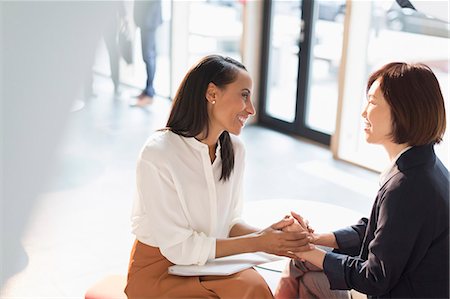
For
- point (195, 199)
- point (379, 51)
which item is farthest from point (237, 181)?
point (379, 51)

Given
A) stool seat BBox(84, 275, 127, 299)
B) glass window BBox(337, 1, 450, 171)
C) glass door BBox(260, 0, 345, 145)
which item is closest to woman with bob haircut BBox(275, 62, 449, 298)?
stool seat BBox(84, 275, 127, 299)

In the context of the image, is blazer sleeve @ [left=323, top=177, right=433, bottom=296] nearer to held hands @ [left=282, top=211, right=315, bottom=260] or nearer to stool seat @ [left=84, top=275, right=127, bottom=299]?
held hands @ [left=282, top=211, right=315, bottom=260]

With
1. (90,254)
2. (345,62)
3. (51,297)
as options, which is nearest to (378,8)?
(345,62)

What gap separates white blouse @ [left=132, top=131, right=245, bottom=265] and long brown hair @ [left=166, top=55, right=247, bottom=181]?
Result: 0.04m

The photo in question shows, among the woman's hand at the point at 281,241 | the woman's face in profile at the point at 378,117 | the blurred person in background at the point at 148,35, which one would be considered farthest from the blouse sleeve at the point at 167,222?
the blurred person in background at the point at 148,35

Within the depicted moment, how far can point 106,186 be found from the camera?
163 inches

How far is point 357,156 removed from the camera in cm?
466

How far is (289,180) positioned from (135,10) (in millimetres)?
1594

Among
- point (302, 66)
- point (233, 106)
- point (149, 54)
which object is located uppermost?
point (233, 106)

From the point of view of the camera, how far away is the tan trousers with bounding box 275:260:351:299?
1.87 m

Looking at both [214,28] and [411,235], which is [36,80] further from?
[411,235]

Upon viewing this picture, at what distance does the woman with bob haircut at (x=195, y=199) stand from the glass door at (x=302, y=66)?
309 centimetres

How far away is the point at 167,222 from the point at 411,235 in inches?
26.6

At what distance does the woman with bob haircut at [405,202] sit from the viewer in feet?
5.09
